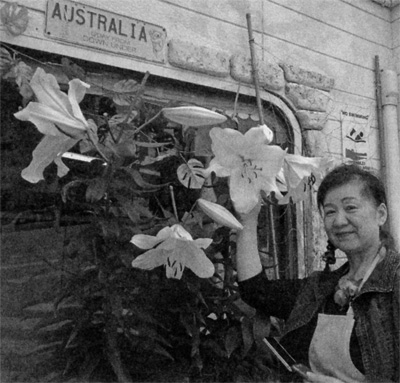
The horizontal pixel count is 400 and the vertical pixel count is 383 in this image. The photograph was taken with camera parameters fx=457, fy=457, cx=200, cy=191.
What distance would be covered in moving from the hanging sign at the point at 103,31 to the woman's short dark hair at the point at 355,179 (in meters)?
0.99

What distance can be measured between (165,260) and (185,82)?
1.10 m

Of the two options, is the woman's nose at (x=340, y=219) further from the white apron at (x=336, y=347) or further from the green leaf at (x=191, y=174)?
the green leaf at (x=191, y=174)

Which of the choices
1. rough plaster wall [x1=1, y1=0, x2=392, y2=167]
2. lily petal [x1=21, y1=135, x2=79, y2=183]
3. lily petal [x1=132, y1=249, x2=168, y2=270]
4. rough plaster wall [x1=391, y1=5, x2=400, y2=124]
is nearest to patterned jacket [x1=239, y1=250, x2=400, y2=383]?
lily petal [x1=132, y1=249, x2=168, y2=270]

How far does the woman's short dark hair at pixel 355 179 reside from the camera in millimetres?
864

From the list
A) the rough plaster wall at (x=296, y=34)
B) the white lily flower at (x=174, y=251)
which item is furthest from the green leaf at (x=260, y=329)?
the rough plaster wall at (x=296, y=34)

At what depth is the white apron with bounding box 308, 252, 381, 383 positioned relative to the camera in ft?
2.66

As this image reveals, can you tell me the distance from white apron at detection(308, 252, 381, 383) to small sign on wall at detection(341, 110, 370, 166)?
5.17 ft

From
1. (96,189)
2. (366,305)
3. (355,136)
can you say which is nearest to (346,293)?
(366,305)

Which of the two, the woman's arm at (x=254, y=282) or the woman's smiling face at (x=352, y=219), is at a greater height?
the woman's smiling face at (x=352, y=219)

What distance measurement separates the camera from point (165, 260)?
2.78ft

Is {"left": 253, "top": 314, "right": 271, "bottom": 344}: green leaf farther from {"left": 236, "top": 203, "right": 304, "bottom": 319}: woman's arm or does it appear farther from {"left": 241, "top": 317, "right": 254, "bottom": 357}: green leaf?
{"left": 236, "top": 203, "right": 304, "bottom": 319}: woman's arm

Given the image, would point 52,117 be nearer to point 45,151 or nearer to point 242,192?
point 45,151

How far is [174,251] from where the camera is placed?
2.72 feet

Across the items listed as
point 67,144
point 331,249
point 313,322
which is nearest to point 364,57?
point 331,249
